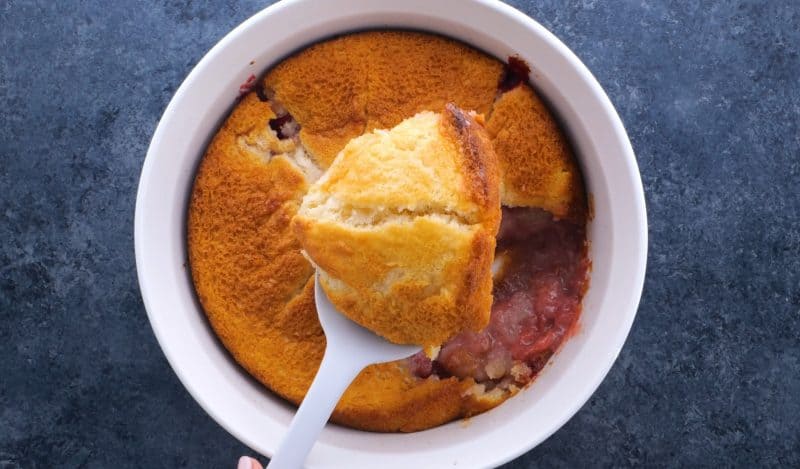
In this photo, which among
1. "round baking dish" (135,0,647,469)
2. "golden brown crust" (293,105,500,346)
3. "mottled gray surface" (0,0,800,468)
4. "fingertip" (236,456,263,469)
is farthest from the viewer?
"mottled gray surface" (0,0,800,468)

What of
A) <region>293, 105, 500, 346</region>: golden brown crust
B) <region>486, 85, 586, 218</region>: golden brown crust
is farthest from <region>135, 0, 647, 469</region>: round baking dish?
<region>293, 105, 500, 346</region>: golden brown crust

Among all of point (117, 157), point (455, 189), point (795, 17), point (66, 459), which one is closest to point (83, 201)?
point (117, 157)

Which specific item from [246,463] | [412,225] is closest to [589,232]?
[412,225]

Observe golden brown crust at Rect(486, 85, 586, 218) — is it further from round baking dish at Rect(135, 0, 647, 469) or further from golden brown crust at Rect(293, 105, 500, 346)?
golden brown crust at Rect(293, 105, 500, 346)

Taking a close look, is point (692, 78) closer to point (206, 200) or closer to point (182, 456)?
point (206, 200)

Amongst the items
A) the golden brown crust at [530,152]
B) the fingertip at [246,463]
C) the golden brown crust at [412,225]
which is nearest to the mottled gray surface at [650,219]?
the fingertip at [246,463]

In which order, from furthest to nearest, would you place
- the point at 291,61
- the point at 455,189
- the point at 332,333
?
the point at 291,61
the point at 332,333
the point at 455,189
